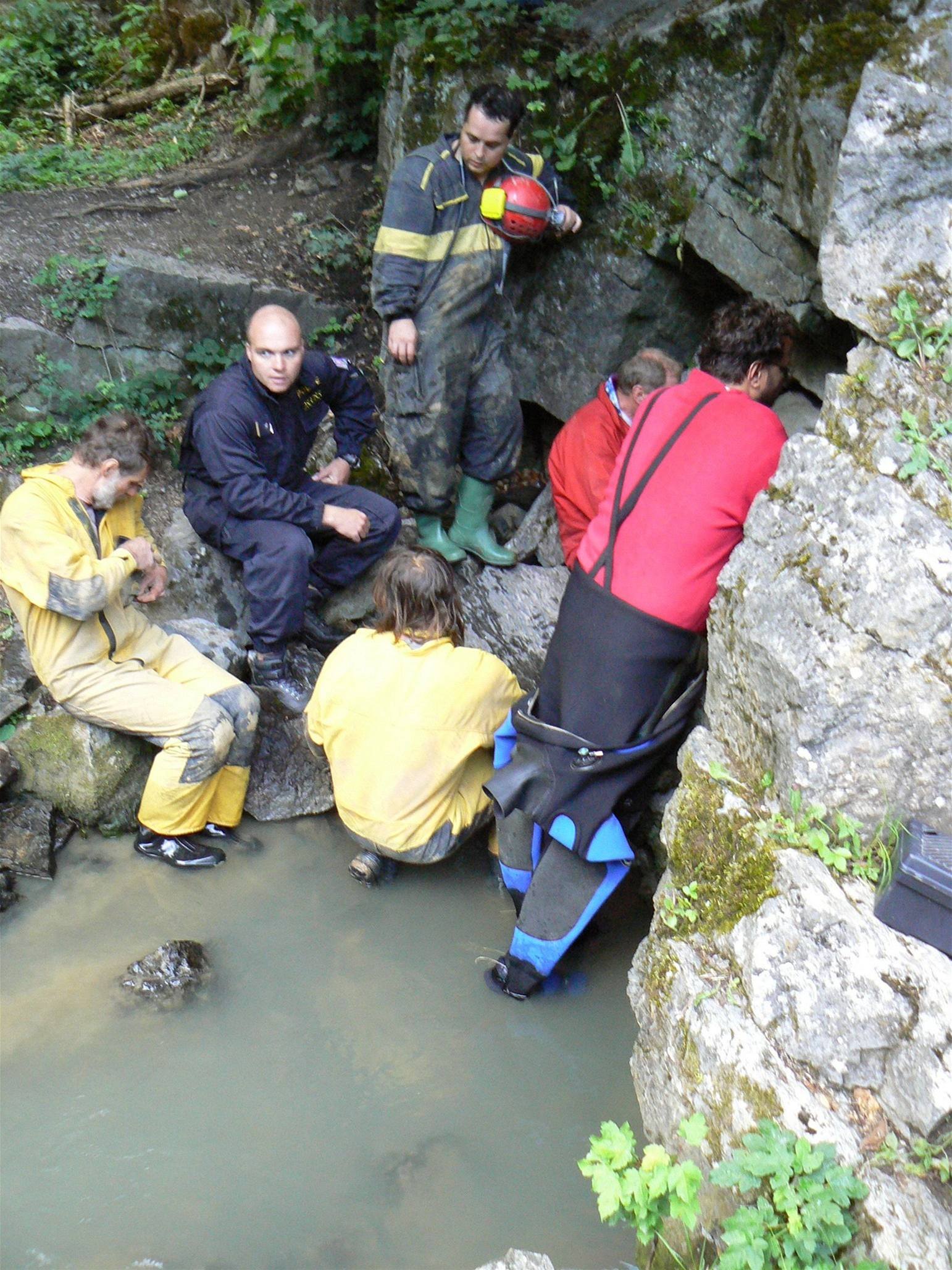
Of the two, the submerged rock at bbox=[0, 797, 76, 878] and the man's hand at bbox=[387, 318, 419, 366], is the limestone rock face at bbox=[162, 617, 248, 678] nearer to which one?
the submerged rock at bbox=[0, 797, 76, 878]

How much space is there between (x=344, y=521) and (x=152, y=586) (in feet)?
3.02

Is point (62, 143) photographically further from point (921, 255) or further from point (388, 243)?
point (921, 255)

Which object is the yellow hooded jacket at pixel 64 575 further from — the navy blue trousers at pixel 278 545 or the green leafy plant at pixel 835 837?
the green leafy plant at pixel 835 837

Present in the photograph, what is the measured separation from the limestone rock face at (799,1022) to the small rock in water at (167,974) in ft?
5.22

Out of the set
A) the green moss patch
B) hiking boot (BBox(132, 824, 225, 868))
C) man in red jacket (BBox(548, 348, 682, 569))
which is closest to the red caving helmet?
man in red jacket (BBox(548, 348, 682, 569))

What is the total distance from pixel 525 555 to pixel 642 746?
254 cm

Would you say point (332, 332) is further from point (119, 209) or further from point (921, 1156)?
point (921, 1156)

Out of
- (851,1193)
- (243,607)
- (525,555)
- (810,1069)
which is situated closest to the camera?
(851,1193)

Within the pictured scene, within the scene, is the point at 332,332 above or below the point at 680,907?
above

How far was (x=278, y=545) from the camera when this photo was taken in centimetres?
476

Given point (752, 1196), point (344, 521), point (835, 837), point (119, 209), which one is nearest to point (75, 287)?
point (119, 209)

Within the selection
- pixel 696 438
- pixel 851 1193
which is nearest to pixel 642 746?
pixel 696 438

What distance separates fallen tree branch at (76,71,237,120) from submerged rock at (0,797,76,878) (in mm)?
6514

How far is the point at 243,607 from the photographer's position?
538 cm
